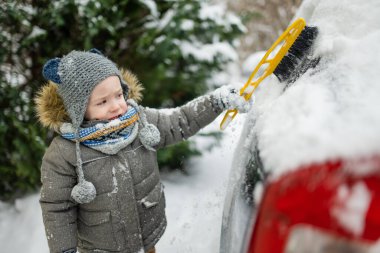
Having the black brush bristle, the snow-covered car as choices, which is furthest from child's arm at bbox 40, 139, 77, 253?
the black brush bristle

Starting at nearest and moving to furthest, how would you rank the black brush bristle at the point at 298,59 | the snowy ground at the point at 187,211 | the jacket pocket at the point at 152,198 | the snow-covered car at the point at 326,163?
the snow-covered car at the point at 326,163, the black brush bristle at the point at 298,59, the jacket pocket at the point at 152,198, the snowy ground at the point at 187,211

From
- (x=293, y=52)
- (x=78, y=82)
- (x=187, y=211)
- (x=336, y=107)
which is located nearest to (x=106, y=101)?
(x=78, y=82)

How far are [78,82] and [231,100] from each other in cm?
79

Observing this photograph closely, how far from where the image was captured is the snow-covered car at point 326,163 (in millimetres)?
735

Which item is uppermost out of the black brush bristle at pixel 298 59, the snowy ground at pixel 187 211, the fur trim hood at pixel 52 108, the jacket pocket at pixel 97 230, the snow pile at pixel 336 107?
the snow pile at pixel 336 107

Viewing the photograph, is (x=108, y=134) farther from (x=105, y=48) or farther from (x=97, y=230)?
(x=105, y=48)

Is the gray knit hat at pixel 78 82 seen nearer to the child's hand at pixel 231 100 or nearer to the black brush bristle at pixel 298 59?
the child's hand at pixel 231 100

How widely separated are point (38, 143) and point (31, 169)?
1.14 ft

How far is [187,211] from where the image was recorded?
Answer: 10.0 feet

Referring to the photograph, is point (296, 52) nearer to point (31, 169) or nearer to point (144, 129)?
point (144, 129)

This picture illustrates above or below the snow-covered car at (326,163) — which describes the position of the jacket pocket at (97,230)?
below

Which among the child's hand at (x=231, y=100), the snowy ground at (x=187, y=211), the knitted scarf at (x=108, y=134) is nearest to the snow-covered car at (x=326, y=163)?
the child's hand at (x=231, y=100)

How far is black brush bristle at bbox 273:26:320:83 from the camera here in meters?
1.34

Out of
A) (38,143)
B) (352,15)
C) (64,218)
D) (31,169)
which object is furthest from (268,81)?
(31,169)
